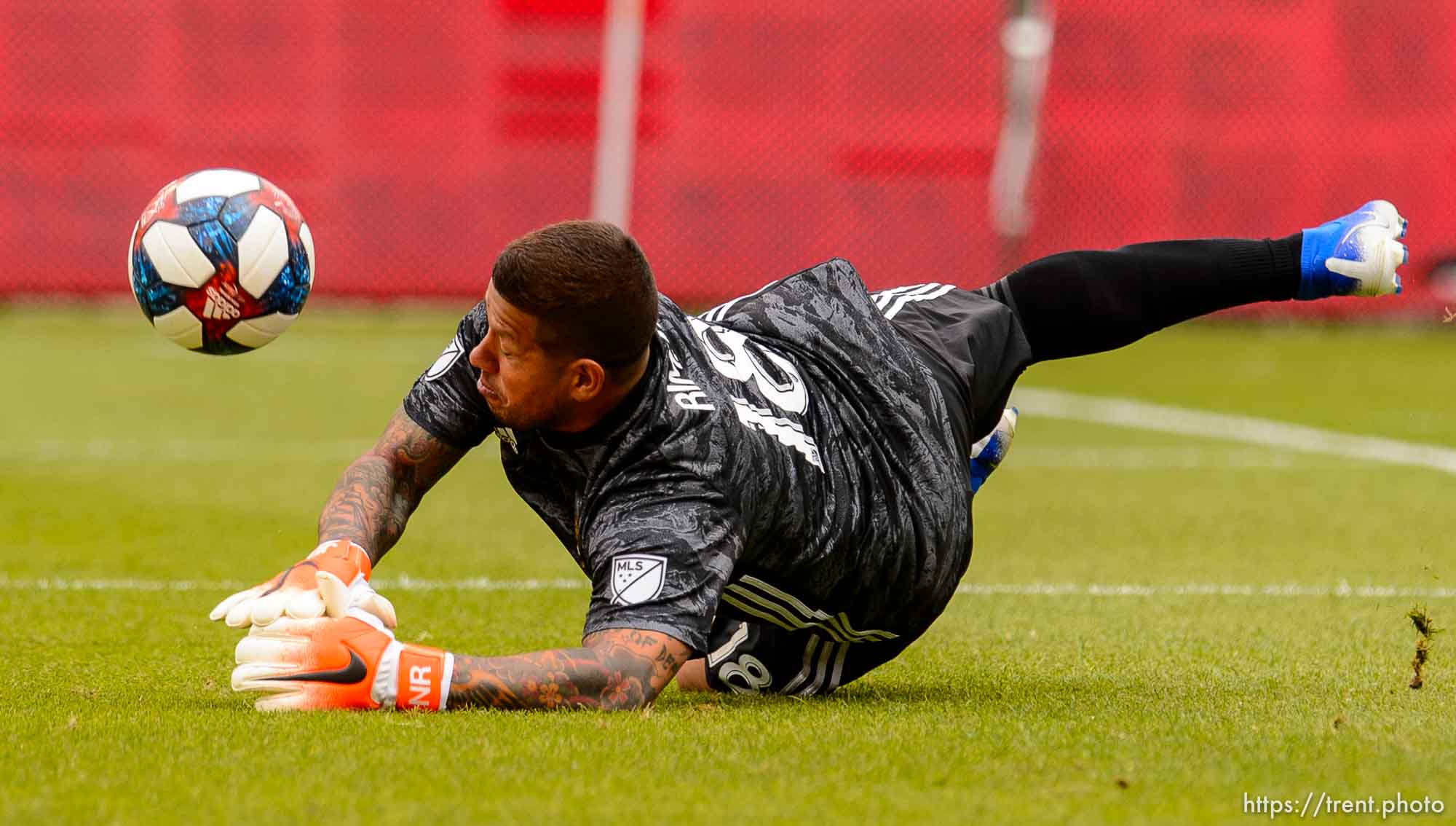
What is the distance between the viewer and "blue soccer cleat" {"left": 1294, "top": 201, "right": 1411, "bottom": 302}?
474cm

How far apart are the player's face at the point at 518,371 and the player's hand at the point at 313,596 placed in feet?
1.42

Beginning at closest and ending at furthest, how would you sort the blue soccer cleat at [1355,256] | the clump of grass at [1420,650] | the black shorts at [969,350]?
the clump of grass at [1420,650], the black shorts at [969,350], the blue soccer cleat at [1355,256]

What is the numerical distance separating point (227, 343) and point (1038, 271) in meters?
2.11

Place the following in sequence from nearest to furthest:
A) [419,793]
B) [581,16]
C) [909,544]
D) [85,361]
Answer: [419,793]
[909,544]
[85,361]
[581,16]

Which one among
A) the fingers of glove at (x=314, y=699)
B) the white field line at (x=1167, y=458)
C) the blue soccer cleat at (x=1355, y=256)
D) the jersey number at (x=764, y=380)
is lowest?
the white field line at (x=1167, y=458)

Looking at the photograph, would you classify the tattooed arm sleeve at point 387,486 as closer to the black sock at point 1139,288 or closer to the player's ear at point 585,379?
the player's ear at point 585,379

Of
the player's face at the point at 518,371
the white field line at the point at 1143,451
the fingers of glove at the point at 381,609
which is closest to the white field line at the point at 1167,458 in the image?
the white field line at the point at 1143,451

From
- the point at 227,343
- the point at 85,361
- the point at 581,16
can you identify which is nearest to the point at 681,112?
the point at 581,16

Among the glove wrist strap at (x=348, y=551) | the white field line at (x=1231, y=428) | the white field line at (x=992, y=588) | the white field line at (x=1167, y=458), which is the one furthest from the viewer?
the white field line at (x=1231, y=428)

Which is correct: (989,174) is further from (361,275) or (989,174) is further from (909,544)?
(909,544)

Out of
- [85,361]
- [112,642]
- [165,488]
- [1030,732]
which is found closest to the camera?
[1030,732]

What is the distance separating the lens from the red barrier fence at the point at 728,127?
54.2 ft

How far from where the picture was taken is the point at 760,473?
3.84 m

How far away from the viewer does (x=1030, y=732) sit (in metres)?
3.69
